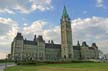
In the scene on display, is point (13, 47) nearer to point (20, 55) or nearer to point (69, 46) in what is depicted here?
point (20, 55)

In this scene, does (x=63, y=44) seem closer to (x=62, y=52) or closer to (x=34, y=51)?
(x=62, y=52)

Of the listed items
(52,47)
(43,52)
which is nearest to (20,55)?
(43,52)

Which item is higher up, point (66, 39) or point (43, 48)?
point (66, 39)

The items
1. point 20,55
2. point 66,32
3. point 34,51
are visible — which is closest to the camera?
point 20,55

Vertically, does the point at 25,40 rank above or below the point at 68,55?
above

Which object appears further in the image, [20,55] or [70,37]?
[70,37]

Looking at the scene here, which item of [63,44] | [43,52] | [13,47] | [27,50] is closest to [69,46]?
[63,44]

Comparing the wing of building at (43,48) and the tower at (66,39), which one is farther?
the tower at (66,39)

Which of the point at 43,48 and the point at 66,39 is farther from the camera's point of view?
the point at 66,39

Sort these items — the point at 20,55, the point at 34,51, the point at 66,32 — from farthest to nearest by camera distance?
the point at 66,32
the point at 34,51
the point at 20,55

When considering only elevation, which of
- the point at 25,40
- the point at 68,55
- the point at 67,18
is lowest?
the point at 68,55

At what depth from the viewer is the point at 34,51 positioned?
177 meters

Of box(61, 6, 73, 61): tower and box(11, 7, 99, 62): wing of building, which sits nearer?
box(11, 7, 99, 62): wing of building

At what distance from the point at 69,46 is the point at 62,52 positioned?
10.3 meters
